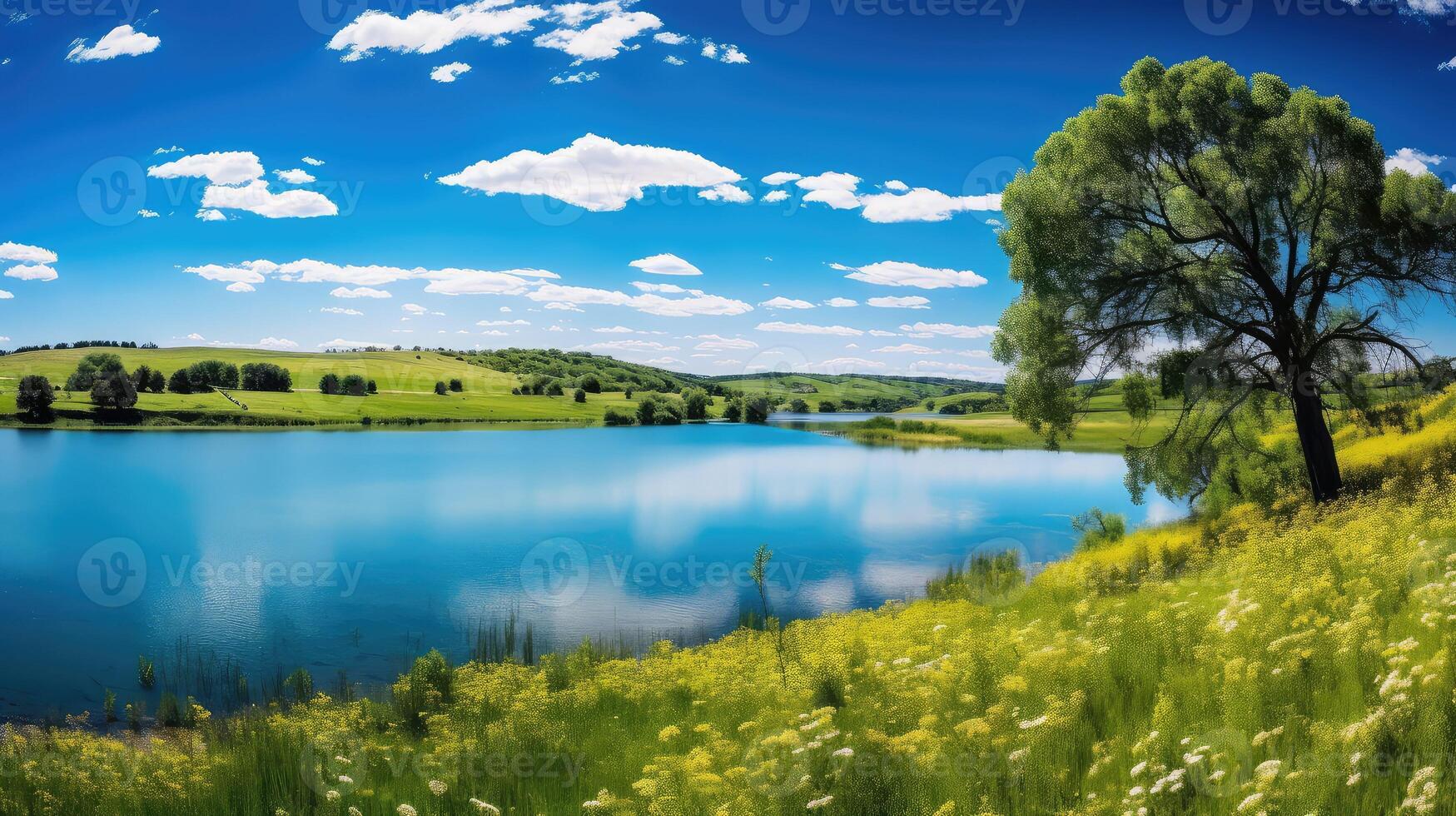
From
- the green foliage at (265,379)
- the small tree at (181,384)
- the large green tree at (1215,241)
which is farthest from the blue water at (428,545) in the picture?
the green foliage at (265,379)

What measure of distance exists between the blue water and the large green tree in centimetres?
991

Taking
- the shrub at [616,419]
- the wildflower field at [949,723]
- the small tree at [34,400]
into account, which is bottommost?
the wildflower field at [949,723]

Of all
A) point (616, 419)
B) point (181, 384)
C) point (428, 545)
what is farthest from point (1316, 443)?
point (181, 384)

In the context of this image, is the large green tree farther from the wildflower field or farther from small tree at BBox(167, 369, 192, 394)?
small tree at BBox(167, 369, 192, 394)

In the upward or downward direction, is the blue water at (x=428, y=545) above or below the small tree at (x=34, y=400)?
below

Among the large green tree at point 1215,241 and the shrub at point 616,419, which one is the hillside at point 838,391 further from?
the large green tree at point 1215,241

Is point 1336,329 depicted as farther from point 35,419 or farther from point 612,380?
point 612,380

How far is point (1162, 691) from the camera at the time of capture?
22.5 ft

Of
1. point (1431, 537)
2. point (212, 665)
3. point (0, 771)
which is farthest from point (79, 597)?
point (1431, 537)

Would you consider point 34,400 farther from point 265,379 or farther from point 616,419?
point 616,419

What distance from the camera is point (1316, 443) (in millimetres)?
16344

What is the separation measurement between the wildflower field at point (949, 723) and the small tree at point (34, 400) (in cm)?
10243

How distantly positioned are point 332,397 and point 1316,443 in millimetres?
131132

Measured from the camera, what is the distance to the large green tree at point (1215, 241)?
15344 mm
